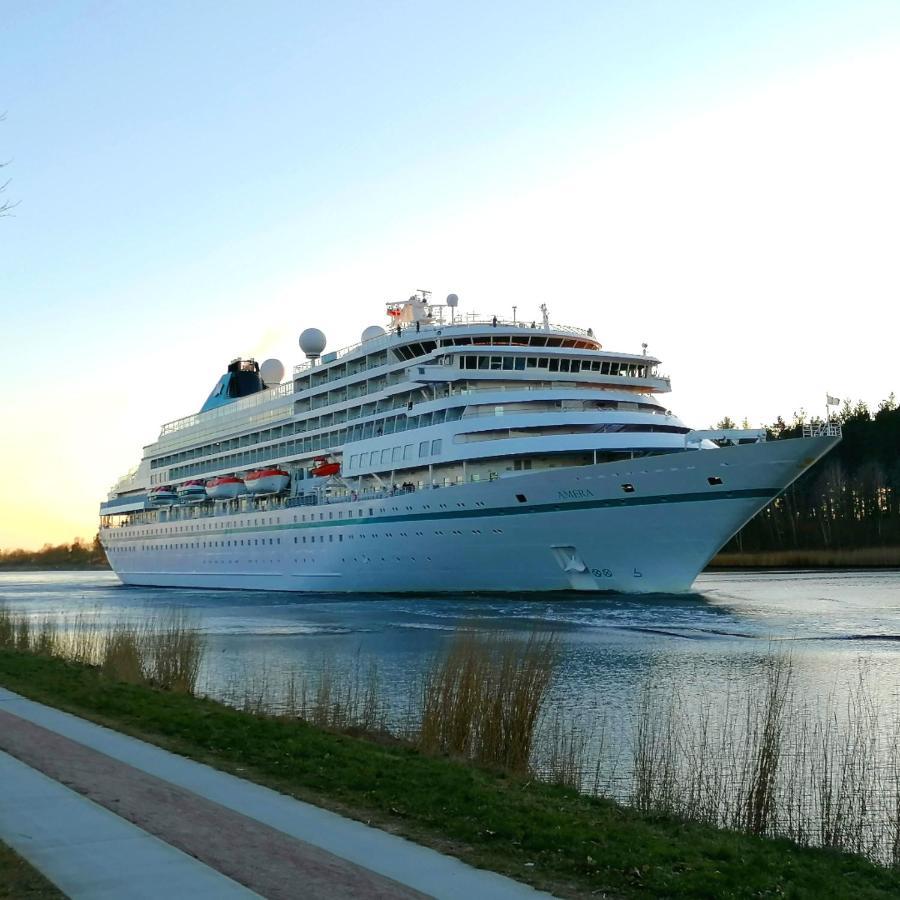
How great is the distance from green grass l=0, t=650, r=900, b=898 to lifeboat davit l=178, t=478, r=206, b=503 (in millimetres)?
59799

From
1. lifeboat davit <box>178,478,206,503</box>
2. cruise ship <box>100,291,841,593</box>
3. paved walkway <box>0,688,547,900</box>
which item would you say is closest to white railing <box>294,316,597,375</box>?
cruise ship <box>100,291,841,593</box>

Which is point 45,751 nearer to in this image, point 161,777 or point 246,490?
point 161,777

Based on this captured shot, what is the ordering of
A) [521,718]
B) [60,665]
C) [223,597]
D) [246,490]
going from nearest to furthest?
[521,718]
[60,665]
[223,597]
[246,490]

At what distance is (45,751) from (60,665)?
9.57 metres

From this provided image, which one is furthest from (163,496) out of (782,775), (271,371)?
(782,775)

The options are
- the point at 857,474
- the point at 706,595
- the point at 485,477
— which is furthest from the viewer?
the point at 857,474

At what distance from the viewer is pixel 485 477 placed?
42938 mm

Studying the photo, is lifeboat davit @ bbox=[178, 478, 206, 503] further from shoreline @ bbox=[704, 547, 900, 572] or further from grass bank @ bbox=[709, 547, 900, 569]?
grass bank @ bbox=[709, 547, 900, 569]

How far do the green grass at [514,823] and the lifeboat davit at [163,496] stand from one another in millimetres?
67445

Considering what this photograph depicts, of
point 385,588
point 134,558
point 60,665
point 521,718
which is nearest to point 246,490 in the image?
point 385,588

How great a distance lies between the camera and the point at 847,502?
103 metres

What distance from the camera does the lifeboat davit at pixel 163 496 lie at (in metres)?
78.2

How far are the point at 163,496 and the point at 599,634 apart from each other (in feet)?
180

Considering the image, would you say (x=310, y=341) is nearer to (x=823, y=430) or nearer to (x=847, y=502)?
(x=823, y=430)
